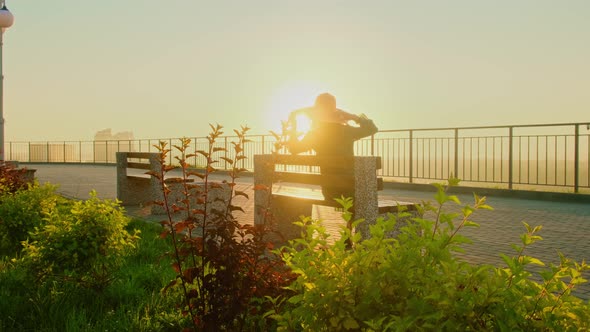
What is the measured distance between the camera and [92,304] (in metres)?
4.42

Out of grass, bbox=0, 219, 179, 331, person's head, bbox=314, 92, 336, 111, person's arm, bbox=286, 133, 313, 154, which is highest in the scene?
person's head, bbox=314, 92, 336, 111

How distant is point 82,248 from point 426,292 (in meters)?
3.48

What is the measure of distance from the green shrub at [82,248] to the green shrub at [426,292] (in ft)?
9.46

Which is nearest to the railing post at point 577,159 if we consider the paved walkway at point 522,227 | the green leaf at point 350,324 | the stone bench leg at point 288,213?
the paved walkway at point 522,227

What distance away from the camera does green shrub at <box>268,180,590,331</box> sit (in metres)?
1.90

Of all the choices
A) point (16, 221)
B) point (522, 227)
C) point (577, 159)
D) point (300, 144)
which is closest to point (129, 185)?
point (16, 221)

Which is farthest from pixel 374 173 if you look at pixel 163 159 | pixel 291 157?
pixel 163 159

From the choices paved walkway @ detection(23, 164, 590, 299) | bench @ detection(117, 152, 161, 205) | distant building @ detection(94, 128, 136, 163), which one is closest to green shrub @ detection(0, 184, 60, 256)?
paved walkway @ detection(23, 164, 590, 299)

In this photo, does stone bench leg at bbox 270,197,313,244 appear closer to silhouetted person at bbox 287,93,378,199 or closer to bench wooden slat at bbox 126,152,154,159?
silhouetted person at bbox 287,93,378,199

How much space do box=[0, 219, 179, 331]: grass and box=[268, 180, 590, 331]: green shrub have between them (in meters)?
Result: 1.55

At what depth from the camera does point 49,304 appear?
4.40 m

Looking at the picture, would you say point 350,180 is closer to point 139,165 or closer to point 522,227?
point 522,227

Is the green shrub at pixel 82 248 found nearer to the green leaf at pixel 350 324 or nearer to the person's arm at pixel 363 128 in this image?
the person's arm at pixel 363 128

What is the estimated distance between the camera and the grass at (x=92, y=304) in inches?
153
